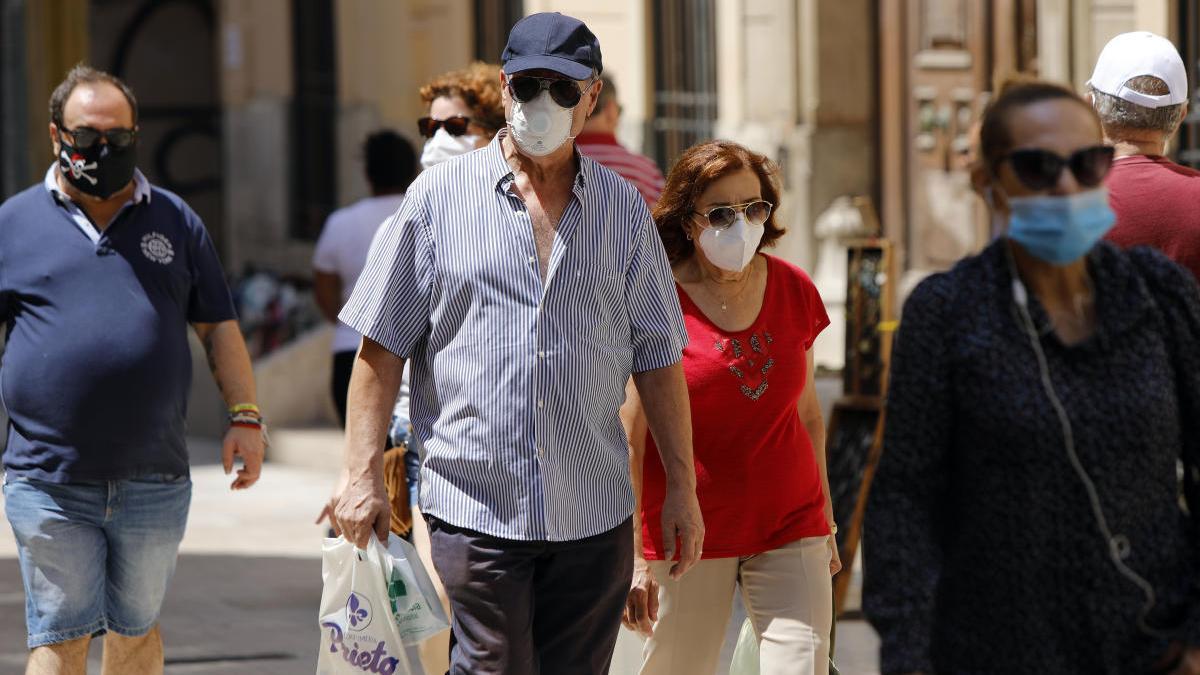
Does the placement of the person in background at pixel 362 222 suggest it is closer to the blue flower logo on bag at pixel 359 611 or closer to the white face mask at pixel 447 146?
the white face mask at pixel 447 146

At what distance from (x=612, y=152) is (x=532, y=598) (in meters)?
2.82

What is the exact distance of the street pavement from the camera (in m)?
7.63

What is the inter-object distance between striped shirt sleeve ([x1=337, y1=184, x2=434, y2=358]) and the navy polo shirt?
3.62 ft

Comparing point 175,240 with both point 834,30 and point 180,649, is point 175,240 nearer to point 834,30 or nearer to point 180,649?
point 180,649

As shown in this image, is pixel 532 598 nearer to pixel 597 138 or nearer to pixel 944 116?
pixel 597 138

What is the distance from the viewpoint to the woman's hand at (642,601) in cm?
500

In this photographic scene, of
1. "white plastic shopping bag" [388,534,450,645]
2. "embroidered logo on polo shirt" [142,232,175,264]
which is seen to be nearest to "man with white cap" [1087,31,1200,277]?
"white plastic shopping bag" [388,534,450,645]

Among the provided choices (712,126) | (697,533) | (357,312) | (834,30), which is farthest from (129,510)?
(712,126)

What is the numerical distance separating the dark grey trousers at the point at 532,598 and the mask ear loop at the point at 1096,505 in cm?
142

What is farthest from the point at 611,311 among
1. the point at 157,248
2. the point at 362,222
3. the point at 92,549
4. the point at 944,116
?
the point at 944,116

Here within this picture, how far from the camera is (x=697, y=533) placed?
15.8 feet

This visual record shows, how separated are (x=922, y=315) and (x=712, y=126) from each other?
9.89m

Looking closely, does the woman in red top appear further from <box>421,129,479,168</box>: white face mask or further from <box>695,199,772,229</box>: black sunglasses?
<box>421,129,479,168</box>: white face mask

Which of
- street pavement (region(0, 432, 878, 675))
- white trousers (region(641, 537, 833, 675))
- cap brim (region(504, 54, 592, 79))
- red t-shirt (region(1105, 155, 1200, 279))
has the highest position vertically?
cap brim (region(504, 54, 592, 79))
